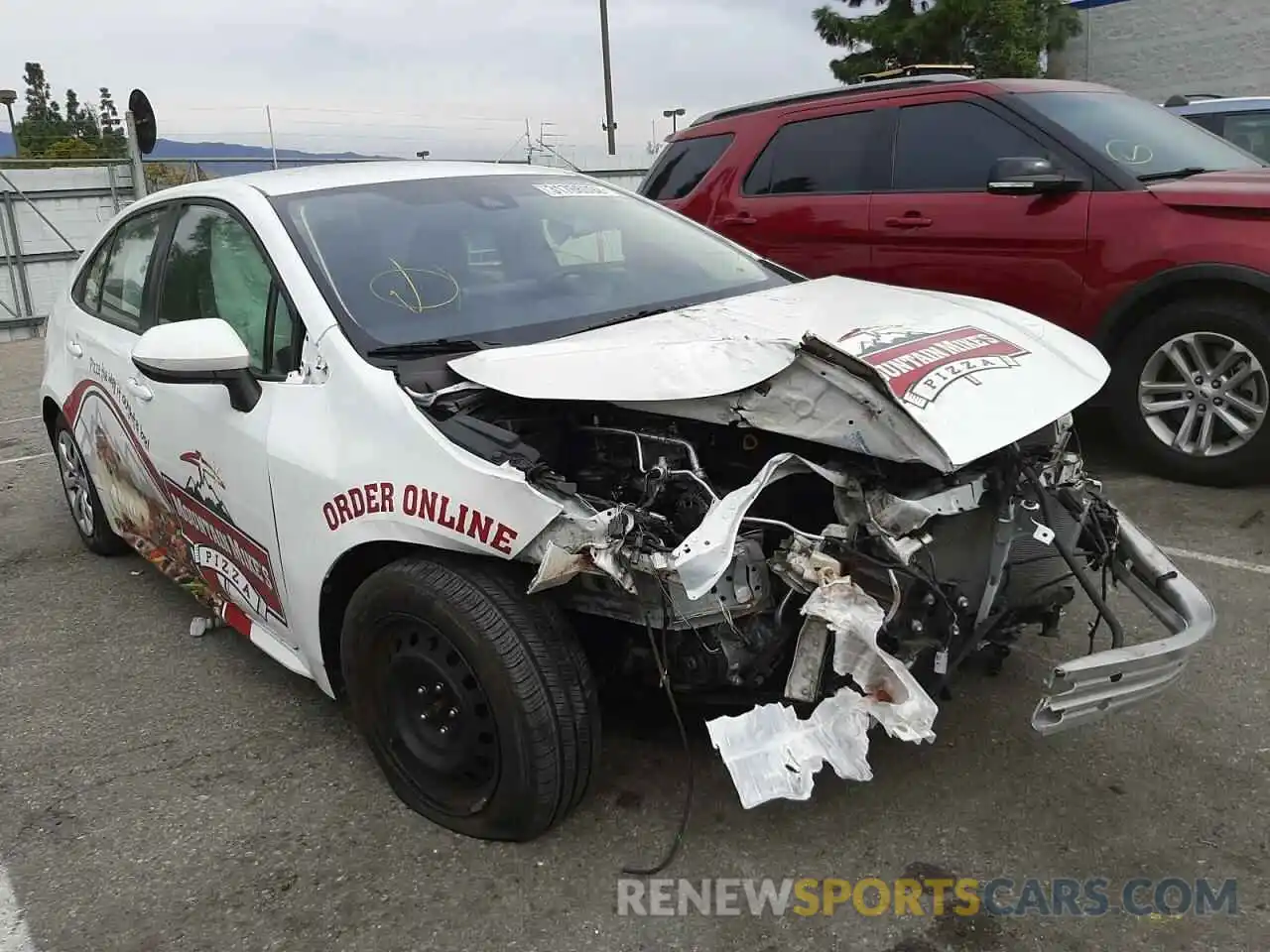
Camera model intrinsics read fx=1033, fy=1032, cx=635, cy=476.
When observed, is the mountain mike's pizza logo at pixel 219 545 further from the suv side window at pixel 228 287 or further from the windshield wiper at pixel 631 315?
the windshield wiper at pixel 631 315

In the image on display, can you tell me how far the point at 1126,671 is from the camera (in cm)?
223

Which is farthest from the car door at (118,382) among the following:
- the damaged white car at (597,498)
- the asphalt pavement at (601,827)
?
the asphalt pavement at (601,827)

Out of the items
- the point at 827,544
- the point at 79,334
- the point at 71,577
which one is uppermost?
the point at 79,334

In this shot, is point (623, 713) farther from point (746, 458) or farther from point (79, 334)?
point (79, 334)

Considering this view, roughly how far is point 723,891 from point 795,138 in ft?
15.9

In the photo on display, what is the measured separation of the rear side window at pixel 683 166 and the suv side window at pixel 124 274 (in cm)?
363

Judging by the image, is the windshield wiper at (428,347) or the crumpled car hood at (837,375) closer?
the crumpled car hood at (837,375)

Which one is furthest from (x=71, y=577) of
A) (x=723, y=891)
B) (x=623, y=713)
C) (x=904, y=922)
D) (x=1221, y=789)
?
(x=1221, y=789)

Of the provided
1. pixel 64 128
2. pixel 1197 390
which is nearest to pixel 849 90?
pixel 1197 390

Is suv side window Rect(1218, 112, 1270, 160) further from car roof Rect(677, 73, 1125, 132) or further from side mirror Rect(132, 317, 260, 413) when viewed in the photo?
side mirror Rect(132, 317, 260, 413)

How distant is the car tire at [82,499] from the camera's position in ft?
14.9

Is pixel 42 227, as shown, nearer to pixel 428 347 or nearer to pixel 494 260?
pixel 494 260

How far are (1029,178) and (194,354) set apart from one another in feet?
12.7

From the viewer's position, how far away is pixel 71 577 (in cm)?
463
